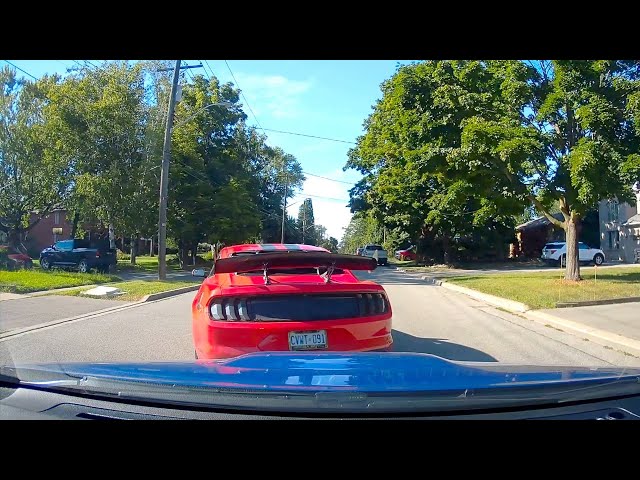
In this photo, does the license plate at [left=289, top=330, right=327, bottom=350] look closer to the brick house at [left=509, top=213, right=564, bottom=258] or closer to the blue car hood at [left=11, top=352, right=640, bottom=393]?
the blue car hood at [left=11, top=352, right=640, bottom=393]

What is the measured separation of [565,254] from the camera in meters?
36.1

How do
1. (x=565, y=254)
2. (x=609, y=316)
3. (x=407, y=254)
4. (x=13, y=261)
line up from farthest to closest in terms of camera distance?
(x=407, y=254) → (x=565, y=254) → (x=13, y=261) → (x=609, y=316)

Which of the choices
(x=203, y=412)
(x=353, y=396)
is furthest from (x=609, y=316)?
(x=203, y=412)

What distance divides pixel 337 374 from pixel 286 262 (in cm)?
218

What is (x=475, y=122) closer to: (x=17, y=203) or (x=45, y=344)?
(x=45, y=344)

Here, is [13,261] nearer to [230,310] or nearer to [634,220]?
[230,310]

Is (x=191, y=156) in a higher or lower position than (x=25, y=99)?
lower

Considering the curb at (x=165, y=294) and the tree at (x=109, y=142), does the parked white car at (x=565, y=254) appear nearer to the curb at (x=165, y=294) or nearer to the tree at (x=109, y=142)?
the curb at (x=165, y=294)

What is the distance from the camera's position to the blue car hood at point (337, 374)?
10.3 ft

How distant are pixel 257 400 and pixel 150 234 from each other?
26129 mm
